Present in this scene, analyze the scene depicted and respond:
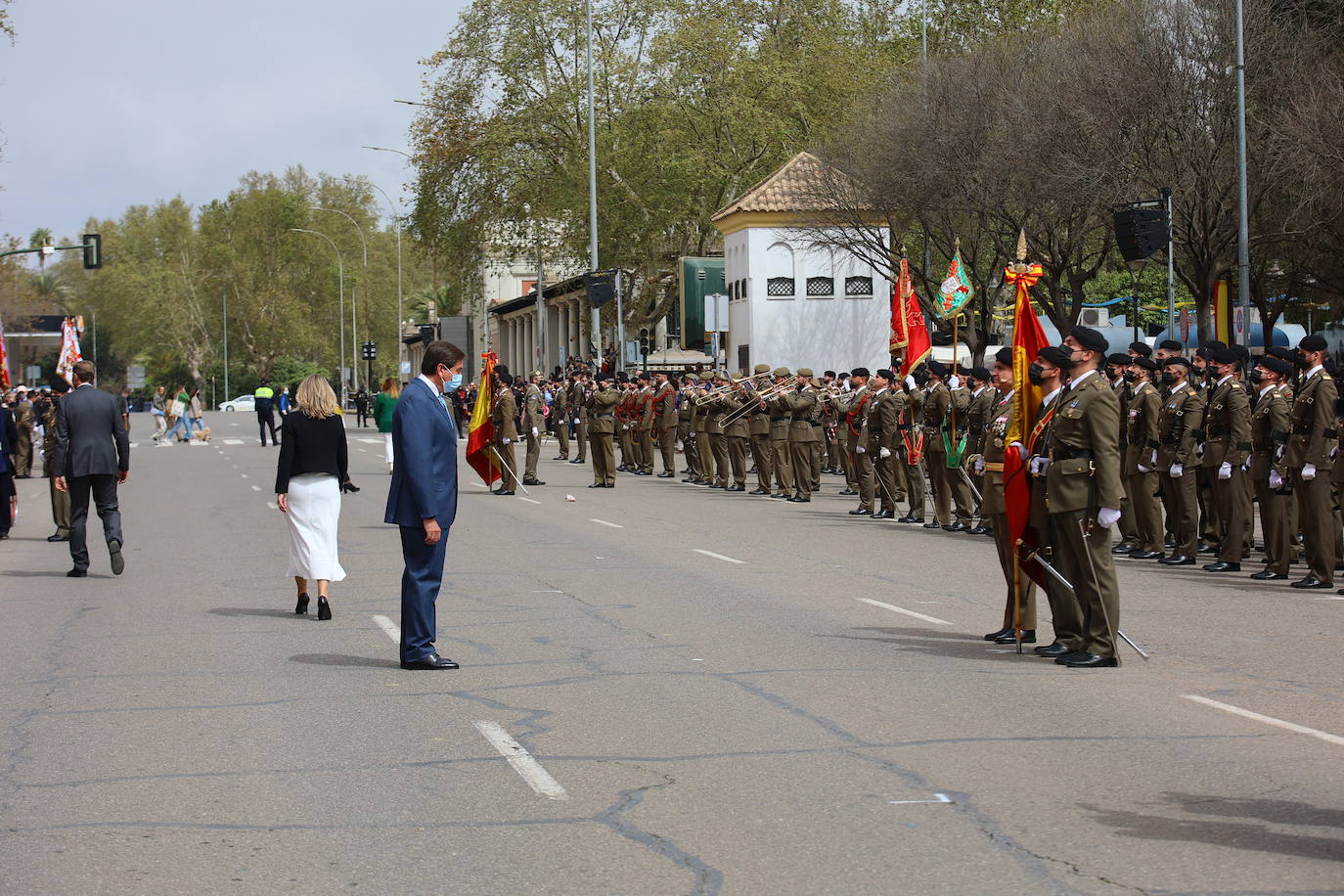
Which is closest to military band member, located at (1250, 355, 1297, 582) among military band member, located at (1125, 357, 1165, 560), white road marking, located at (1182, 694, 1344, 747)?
military band member, located at (1125, 357, 1165, 560)

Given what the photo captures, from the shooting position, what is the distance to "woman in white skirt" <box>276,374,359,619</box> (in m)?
12.2

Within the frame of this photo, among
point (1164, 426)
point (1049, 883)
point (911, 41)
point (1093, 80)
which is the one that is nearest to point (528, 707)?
point (1049, 883)

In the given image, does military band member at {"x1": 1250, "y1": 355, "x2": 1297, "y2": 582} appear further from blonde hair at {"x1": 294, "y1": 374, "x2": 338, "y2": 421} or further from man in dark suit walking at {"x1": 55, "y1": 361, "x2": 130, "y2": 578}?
man in dark suit walking at {"x1": 55, "y1": 361, "x2": 130, "y2": 578}

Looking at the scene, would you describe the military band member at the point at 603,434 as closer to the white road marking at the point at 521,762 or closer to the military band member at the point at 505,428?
the military band member at the point at 505,428

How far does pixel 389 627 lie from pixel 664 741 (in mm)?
4497

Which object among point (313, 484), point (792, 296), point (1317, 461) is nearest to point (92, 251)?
point (792, 296)

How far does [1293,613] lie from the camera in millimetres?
12555

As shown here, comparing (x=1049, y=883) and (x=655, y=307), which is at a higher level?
(x=655, y=307)

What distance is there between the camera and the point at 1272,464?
1486 cm

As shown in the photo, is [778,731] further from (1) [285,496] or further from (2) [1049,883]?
(1) [285,496]

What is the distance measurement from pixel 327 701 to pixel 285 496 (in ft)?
11.8

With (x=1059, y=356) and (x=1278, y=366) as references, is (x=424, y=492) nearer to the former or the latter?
(x=1059, y=356)

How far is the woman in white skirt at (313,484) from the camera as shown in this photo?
12.2 metres

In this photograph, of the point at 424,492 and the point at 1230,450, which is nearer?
the point at 424,492
